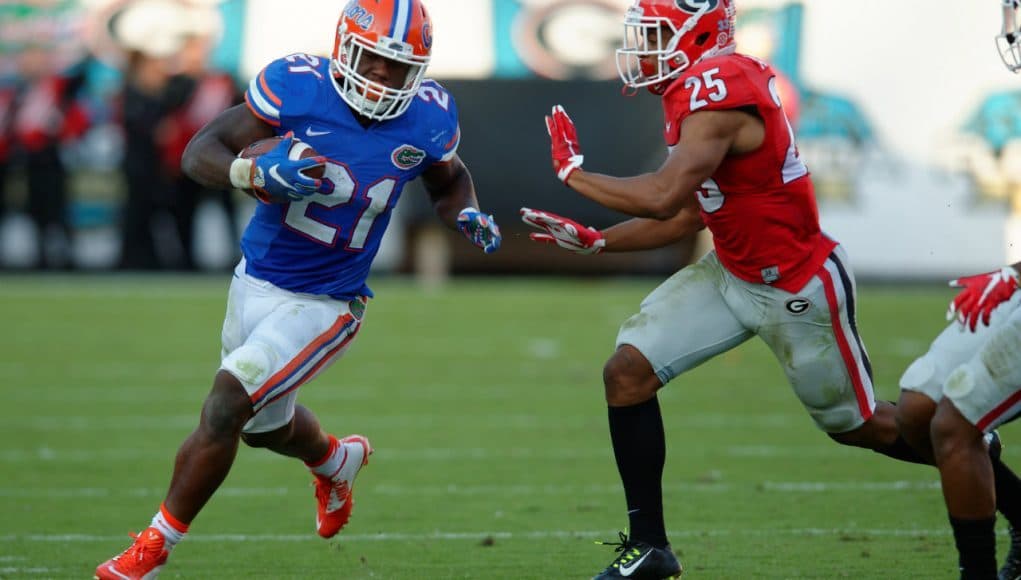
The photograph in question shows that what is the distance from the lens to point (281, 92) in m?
4.64

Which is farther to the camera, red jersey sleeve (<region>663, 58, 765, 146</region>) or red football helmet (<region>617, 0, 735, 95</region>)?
red football helmet (<region>617, 0, 735, 95</region>)

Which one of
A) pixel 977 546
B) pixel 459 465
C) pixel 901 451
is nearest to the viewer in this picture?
pixel 977 546

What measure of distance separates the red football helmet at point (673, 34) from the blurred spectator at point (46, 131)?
36.7ft

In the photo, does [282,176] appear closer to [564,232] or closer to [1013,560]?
[564,232]

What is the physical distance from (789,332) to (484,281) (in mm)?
10782

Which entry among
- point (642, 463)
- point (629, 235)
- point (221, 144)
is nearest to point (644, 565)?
point (642, 463)

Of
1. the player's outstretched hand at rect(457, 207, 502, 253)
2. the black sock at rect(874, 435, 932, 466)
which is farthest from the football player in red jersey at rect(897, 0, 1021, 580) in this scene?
the player's outstretched hand at rect(457, 207, 502, 253)

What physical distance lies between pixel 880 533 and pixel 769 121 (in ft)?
5.39

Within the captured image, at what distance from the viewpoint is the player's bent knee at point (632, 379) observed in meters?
4.59

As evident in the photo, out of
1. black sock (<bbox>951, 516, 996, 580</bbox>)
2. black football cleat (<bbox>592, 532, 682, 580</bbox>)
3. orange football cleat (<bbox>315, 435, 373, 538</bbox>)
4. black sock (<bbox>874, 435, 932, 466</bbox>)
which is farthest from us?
orange football cleat (<bbox>315, 435, 373, 538</bbox>)

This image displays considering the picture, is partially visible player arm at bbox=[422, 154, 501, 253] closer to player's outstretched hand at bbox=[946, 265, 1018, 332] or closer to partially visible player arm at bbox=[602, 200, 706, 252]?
partially visible player arm at bbox=[602, 200, 706, 252]

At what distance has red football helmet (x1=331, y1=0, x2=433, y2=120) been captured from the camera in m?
4.60

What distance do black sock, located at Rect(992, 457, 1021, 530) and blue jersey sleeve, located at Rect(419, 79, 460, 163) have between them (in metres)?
1.94

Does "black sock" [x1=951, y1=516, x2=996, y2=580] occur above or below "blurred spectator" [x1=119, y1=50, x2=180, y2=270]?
above
